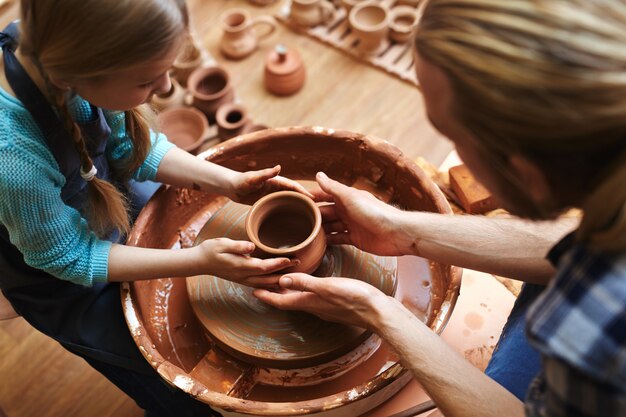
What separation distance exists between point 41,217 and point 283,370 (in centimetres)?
81

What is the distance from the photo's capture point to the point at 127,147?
1.76 metres

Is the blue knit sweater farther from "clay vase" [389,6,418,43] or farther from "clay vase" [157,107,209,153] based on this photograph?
"clay vase" [389,6,418,43]

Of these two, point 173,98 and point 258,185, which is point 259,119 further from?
point 258,185

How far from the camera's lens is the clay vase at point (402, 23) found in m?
3.33

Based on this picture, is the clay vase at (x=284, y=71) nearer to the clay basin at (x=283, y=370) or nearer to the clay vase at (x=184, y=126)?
the clay vase at (x=184, y=126)

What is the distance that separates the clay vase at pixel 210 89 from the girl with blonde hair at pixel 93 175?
47.1 inches

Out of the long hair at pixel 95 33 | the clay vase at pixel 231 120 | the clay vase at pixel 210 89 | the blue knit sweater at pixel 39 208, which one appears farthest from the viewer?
the clay vase at pixel 210 89

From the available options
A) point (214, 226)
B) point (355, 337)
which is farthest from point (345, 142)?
point (355, 337)

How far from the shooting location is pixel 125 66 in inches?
47.5

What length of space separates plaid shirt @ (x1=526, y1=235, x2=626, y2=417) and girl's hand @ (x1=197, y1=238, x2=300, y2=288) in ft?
2.39

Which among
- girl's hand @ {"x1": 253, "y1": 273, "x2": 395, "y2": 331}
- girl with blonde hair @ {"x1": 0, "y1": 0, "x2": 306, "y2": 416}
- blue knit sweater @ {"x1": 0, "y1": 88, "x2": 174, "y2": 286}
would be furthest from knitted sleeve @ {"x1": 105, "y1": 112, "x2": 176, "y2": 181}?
girl's hand @ {"x1": 253, "y1": 273, "x2": 395, "y2": 331}

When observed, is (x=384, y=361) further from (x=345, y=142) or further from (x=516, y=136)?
(x=516, y=136)

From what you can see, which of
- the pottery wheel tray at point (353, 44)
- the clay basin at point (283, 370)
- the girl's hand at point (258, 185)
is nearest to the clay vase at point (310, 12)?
the pottery wheel tray at point (353, 44)

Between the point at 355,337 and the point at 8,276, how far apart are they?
104 cm
